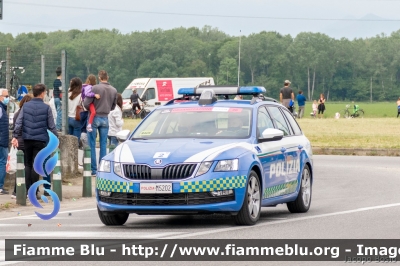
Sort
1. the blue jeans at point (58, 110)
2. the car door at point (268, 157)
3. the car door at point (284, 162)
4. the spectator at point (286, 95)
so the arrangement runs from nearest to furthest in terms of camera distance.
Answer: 1. the car door at point (268, 157)
2. the car door at point (284, 162)
3. the blue jeans at point (58, 110)
4. the spectator at point (286, 95)

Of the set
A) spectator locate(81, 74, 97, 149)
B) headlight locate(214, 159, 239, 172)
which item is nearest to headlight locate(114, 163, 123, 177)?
headlight locate(214, 159, 239, 172)

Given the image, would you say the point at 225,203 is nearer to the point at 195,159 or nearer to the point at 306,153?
the point at 195,159

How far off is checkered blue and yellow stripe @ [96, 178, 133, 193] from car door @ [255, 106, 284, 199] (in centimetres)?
173

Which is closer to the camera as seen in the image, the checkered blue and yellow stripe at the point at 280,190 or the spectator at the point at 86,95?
the checkered blue and yellow stripe at the point at 280,190

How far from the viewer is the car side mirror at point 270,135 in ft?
45.8

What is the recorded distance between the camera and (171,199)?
12.8 metres

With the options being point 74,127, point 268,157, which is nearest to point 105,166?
point 268,157

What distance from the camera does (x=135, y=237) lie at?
39.4ft

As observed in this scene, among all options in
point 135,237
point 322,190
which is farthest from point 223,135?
point 322,190

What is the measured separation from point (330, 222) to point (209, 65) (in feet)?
597

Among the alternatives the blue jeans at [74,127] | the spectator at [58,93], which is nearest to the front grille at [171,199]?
the blue jeans at [74,127]

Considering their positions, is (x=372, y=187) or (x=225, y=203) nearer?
(x=225, y=203)

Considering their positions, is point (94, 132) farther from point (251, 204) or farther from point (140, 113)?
point (140, 113)

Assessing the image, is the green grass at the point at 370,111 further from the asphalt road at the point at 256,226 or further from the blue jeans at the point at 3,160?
the asphalt road at the point at 256,226
